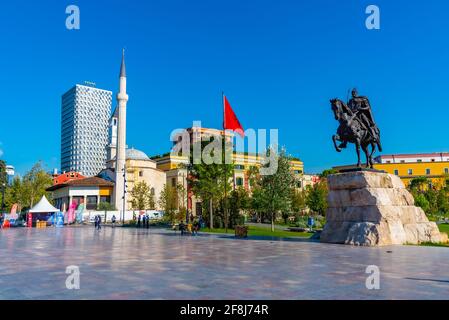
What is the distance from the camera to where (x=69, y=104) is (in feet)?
627

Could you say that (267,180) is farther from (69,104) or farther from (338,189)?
(69,104)

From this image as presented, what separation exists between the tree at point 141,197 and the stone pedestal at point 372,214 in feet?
160

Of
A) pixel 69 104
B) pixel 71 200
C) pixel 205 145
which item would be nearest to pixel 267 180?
pixel 205 145

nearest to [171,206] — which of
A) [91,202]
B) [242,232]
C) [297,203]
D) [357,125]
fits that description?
[297,203]

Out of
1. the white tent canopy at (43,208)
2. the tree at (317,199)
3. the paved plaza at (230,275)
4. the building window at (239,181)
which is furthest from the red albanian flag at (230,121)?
the building window at (239,181)

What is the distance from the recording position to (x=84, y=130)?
187m

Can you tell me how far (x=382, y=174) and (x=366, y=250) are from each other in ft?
19.4

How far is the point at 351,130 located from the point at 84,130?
592ft

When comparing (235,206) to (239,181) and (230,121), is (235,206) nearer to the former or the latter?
(230,121)

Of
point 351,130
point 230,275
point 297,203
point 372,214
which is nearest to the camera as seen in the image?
point 230,275

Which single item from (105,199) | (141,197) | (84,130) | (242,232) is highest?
(84,130)

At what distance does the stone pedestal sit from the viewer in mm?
19141

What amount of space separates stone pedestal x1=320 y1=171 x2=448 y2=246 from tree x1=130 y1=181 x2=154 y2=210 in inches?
1920
